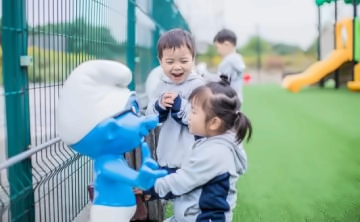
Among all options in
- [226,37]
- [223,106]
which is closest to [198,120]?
[223,106]

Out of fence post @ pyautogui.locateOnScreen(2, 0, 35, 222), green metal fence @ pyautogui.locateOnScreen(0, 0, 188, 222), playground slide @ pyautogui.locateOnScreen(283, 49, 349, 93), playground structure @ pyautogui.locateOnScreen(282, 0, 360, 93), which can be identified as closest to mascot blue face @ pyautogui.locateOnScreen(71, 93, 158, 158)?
green metal fence @ pyautogui.locateOnScreen(0, 0, 188, 222)

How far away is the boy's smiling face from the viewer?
9.39ft

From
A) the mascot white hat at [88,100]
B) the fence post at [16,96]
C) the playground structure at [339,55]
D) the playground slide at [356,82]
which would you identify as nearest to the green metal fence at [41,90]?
the fence post at [16,96]

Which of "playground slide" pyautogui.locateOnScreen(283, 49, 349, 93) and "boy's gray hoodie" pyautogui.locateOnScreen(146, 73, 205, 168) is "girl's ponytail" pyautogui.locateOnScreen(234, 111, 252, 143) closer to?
"boy's gray hoodie" pyautogui.locateOnScreen(146, 73, 205, 168)

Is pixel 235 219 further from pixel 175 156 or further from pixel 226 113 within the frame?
pixel 226 113

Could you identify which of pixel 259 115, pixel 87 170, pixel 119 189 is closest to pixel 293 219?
pixel 87 170

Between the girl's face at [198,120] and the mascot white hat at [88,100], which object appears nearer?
the mascot white hat at [88,100]

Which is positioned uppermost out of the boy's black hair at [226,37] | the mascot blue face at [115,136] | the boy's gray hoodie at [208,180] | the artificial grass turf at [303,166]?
the boy's black hair at [226,37]

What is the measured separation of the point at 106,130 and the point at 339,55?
13757 millimetres

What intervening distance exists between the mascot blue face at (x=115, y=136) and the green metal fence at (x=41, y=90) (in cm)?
23

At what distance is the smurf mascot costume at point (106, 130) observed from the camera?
202 centimetres

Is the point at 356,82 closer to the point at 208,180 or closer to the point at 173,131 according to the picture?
the point at 173,131

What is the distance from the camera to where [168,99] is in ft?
9.46

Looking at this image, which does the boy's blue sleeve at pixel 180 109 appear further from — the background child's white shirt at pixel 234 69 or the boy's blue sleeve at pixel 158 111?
the background child's white shirt at pixel 234 69
